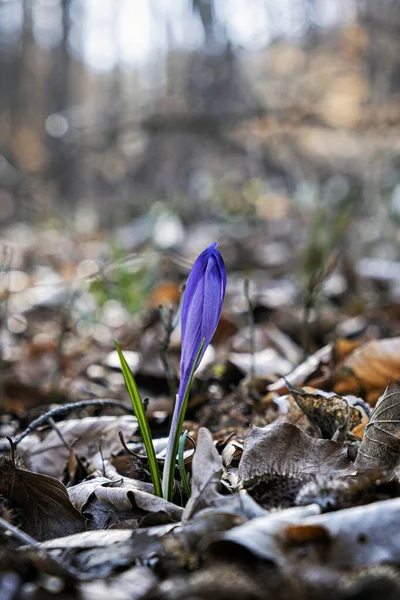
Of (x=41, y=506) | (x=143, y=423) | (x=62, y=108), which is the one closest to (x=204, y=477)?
(x=143, y=423)

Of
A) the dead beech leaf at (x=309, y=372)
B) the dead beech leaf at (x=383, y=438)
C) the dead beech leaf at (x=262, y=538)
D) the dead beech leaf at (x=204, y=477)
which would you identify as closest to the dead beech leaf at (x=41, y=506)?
the dead beech leaf at (x=204, y=477)

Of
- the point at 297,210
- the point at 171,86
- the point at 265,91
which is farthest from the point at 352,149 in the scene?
the point at 171,86

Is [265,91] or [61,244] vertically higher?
[265,91]

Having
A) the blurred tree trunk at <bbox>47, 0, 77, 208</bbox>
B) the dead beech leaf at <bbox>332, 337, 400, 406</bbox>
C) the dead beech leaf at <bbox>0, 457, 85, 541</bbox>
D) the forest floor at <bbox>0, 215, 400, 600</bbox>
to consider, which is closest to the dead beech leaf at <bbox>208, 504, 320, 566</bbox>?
the forest floor at <bbox>0, 215, 400, 600</bbox>

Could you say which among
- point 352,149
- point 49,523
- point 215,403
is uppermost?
point 49,523

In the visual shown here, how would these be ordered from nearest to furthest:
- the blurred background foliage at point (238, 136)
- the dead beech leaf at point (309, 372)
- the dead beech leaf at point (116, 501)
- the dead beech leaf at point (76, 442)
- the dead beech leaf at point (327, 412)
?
the dead beech leaf at point (116, 501) < the dead beech leaf at point (327, 412) < the dead beech leaf at point (76, 442) < the dead beech leaf at point (309, 372) < the blurred background foliage at point (238, 136)

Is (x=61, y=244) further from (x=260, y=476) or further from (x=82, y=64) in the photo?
(x=82, y=64)

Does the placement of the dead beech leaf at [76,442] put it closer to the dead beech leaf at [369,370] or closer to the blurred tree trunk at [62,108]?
the dead beech leaf at [369,370]
